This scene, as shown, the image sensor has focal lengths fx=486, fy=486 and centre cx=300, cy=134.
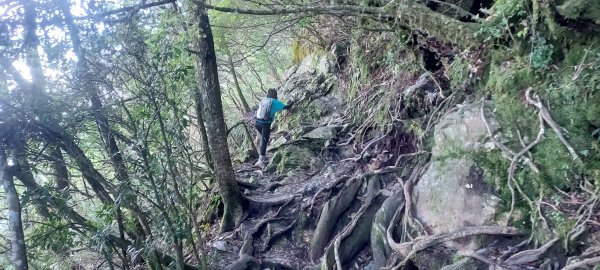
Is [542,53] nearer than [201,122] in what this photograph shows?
Yes

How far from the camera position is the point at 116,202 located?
4.61m

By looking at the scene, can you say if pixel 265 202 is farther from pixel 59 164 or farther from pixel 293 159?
pixel 59 164

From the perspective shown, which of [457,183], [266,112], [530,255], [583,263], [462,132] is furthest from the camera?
[266,112]

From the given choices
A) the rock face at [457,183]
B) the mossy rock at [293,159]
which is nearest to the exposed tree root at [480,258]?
the rock face at [457,183]

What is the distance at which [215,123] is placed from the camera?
23.7 feet

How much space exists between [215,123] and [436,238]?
3.79 meters

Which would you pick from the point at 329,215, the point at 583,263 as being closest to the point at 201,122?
the point at 329,215

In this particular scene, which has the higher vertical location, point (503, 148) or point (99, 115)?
point (99, 115)

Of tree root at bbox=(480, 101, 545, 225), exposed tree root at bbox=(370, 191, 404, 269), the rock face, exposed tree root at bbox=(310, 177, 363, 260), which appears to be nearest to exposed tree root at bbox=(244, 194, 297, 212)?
exposed tree root at bbox=(310, 177, 363, 260)

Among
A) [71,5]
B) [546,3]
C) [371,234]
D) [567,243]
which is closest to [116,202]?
[71,5]

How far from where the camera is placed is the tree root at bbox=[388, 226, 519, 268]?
4391 millimetres

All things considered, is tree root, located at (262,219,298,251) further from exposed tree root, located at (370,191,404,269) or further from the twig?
the twig

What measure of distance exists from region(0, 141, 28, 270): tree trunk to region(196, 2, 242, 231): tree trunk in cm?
324

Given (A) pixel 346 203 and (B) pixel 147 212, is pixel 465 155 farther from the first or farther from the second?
(B) pixel 147 212
